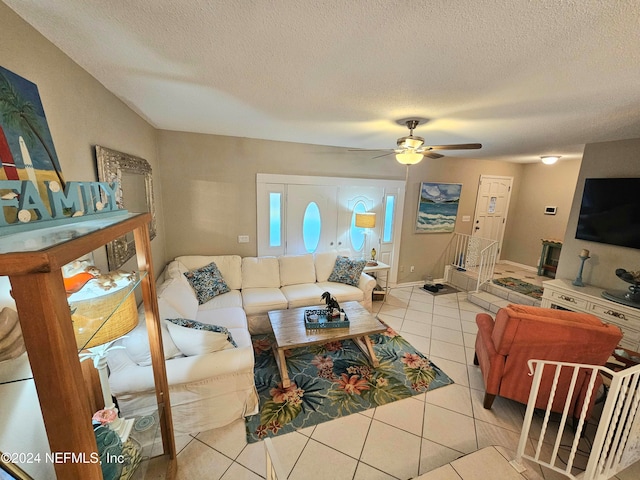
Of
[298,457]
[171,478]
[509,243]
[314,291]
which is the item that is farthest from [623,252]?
[171,478]

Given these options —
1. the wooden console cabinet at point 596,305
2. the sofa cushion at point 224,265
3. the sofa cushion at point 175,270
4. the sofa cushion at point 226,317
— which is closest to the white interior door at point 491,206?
the wooden console cabinet at point 596,305

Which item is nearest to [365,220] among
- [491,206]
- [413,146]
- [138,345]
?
[413,146]

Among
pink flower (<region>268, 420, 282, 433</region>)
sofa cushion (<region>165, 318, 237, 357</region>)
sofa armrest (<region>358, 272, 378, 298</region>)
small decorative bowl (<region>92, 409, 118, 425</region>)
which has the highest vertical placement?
small decorative bowl (<region>92, 409, 118, 425</region>)

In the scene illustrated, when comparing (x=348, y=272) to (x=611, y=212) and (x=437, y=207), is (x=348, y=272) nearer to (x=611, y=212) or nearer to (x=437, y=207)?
(x=437, y=207)

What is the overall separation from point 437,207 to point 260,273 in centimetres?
354

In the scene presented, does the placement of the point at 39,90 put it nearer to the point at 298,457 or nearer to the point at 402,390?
the point at 298,457

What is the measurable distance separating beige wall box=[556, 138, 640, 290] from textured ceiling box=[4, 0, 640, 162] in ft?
3.55

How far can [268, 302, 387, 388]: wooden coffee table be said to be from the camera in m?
2.38

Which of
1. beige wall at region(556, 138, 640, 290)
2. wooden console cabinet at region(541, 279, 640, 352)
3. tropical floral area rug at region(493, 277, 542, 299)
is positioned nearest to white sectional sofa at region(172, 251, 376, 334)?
wooden console cabinet at region(541, 279, 640, 352)

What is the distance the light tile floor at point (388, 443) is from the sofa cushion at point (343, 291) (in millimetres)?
1389

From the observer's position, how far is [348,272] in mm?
3779

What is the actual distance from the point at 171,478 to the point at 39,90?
6.91ft

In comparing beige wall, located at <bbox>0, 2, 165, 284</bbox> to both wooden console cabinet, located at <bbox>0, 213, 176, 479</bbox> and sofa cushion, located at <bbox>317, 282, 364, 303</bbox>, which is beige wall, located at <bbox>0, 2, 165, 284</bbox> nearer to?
wooden console cabinet, located at <bbox>0, 213, 176, 479</bbox>

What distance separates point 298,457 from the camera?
174cm
